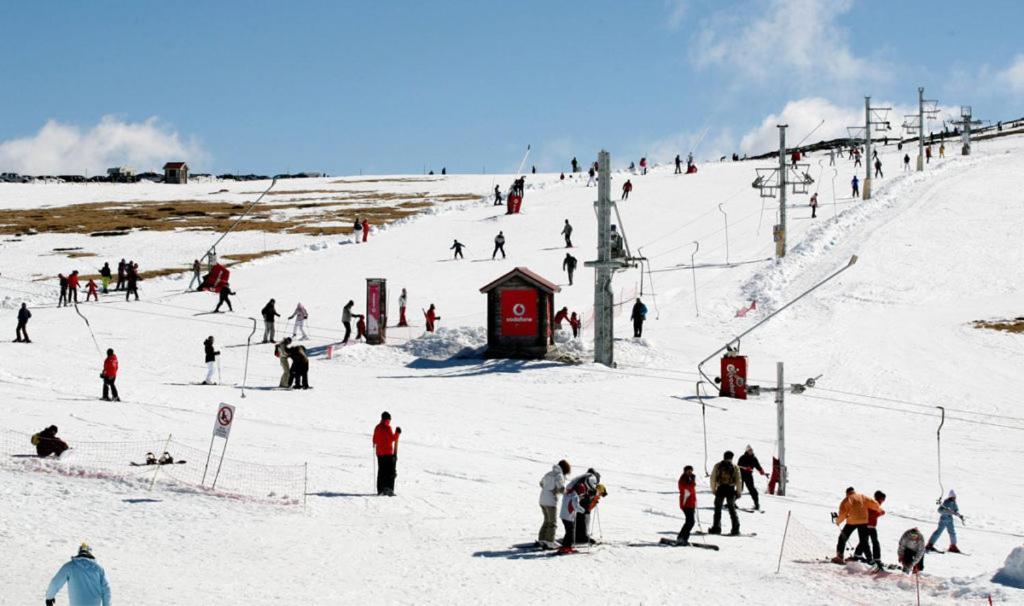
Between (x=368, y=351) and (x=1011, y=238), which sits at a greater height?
(x=1011, y=238)

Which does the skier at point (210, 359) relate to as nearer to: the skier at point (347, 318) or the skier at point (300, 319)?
the skier at point (347, 318)

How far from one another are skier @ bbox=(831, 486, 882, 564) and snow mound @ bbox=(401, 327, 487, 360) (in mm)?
18292

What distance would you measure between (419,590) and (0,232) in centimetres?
6756

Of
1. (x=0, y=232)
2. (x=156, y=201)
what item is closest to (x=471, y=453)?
(x=0, y=232)

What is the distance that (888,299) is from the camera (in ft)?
131

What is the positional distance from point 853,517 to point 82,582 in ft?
31.0

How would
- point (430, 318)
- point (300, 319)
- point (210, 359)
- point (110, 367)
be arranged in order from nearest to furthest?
point (110, 367), point (210, 359), point (300, 319), point (430, 318)

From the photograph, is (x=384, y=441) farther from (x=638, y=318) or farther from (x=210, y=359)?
(x=638, y=318)

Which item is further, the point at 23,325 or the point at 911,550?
the point at 23,325

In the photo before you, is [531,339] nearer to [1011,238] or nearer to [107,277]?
[107,277]

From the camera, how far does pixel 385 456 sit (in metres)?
17.1

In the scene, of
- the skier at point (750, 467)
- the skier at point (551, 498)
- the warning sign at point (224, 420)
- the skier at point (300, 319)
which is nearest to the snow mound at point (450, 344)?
the skier at point (300, 319)

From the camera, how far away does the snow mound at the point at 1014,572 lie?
13.2m

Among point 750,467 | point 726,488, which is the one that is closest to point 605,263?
point 750,467
